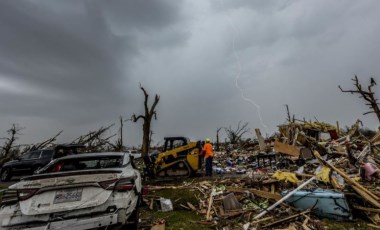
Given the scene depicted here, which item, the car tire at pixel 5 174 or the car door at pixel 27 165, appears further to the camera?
the car tire at pixel 5 174

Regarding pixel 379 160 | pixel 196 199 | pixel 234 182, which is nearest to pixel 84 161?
pixel 196 199

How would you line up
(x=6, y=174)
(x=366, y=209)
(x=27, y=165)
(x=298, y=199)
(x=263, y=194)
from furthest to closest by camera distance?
(x=6, y=174), (x=27, y=165), (x=263, y=194), (x=298, y=199), (x=366, y=209)

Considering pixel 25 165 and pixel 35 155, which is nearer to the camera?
pixel 25 165

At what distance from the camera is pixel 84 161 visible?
6.51 m

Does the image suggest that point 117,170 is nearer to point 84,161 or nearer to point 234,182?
point 84,161

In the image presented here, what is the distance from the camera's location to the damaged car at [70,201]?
4316 millimetres

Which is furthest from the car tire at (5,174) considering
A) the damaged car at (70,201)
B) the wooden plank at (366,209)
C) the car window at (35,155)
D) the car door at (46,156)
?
the wooden plank at (366,209)

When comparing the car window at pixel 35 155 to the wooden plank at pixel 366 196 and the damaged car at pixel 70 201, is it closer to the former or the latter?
the damaged car at pixel 70 201

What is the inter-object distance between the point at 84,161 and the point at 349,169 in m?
8.70

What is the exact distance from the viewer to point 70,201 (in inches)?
174

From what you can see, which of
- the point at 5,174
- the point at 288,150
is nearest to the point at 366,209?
the point at 288,150

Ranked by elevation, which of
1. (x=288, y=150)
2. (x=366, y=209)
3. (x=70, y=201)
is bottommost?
(x=366, y=209)

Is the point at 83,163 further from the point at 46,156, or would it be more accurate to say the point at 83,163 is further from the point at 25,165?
the point at 25,165

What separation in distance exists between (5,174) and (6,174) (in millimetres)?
104
